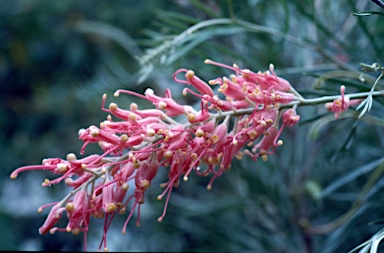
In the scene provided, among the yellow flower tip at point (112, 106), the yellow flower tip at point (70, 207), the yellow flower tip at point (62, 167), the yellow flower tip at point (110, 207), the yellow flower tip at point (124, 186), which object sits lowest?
the yellow flower tip at point (110, 207)

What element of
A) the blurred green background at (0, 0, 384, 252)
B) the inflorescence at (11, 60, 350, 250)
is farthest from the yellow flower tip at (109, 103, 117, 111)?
the blurred green background at (0, 0, 384, 252)

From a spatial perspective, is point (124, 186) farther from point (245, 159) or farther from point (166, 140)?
point (245, 159)

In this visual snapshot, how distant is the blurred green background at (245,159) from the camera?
0.63m

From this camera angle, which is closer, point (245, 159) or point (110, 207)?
point (110, 207)

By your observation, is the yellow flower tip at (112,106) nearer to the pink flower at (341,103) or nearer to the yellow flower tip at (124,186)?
the yellow flower tip at (124,186)

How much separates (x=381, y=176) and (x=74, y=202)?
0.35 m

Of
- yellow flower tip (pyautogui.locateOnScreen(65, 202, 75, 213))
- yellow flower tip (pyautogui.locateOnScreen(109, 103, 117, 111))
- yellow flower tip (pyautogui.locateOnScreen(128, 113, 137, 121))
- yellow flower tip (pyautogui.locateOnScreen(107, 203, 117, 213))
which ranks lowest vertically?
yellow flower tip (pyautogui.locateOnScreen(107, 203, 117, 213))

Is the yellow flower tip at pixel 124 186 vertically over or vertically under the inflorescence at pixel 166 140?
under

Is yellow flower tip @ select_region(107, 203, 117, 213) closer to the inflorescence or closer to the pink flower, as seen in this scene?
the inflorescence

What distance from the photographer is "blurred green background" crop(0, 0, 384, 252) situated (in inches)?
24.8

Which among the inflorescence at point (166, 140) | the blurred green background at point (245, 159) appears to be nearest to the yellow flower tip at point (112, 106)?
the inflorescence at point (166, 140)

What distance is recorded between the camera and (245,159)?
84 centimetres

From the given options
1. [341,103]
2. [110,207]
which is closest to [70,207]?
[110,207]

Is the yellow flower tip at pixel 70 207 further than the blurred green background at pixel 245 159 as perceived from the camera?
No
